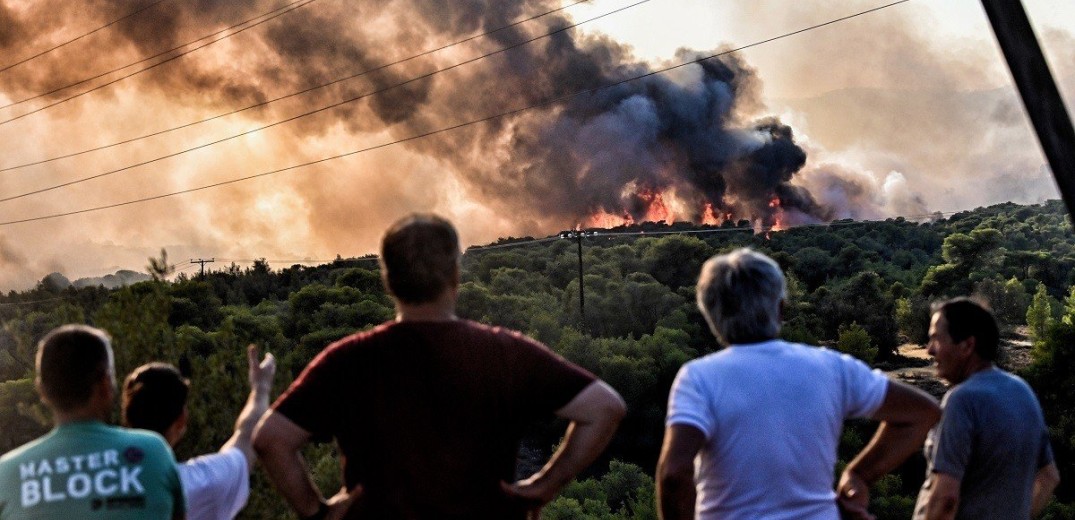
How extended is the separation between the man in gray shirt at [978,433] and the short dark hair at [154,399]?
2575 millimetres

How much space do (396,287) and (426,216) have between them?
0.73 ft

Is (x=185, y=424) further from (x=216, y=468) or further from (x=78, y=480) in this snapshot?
(x=78, y=480)

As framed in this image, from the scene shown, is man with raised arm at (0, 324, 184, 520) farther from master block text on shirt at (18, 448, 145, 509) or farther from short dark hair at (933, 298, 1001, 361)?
short dark hair at (933, 298, 1001, 361)

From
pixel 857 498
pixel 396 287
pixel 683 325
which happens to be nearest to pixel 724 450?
pixel 857 498

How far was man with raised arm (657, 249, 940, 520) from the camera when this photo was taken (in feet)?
11.2

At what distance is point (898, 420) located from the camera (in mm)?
3707

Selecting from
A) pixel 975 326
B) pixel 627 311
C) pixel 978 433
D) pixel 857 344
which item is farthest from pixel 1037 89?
pixel 627 311

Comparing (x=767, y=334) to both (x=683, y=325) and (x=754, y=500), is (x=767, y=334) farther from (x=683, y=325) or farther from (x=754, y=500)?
(x=683, y=325)

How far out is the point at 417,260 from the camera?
329 cm

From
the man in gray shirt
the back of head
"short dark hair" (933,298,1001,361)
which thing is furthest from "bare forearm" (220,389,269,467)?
"short dark hair" (933,298,1001,361)

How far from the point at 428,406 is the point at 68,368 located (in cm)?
104

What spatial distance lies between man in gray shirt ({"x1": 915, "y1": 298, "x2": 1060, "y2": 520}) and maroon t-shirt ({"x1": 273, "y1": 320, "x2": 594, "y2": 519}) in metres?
1.62

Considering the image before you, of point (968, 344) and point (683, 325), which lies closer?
point (968, 344)

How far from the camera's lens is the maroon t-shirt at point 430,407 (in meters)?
3.21
